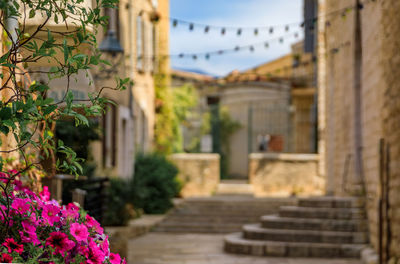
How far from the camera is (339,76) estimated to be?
1462 centimetres

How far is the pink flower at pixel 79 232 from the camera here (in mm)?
3367

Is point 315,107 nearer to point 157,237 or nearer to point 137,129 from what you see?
point 137,129

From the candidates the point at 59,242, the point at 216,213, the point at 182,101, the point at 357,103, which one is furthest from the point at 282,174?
the point at 59,242

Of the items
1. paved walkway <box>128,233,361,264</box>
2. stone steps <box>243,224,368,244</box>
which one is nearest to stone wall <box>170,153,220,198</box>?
paved walkway <box>128,233,361,264</box>

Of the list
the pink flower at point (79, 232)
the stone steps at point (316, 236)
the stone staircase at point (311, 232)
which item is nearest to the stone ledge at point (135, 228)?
the stone staircase at point (311, 232)

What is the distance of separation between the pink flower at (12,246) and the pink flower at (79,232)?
26 centimetres

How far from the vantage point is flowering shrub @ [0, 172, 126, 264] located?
3.21 m

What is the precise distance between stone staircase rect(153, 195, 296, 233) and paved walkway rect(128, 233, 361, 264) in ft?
4.33

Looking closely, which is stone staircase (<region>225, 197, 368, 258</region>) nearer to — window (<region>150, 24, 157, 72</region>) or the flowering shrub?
the flowering shrub

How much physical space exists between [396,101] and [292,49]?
26.0 m

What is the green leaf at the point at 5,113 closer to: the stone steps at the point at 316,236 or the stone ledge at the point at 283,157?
the stone steps at the point at 316,236

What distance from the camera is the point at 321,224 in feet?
37.6

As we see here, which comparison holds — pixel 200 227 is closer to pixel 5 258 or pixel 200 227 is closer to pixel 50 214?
pixel 50 214

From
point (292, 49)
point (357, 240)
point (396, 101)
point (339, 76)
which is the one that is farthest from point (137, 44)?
point (292, 49)
